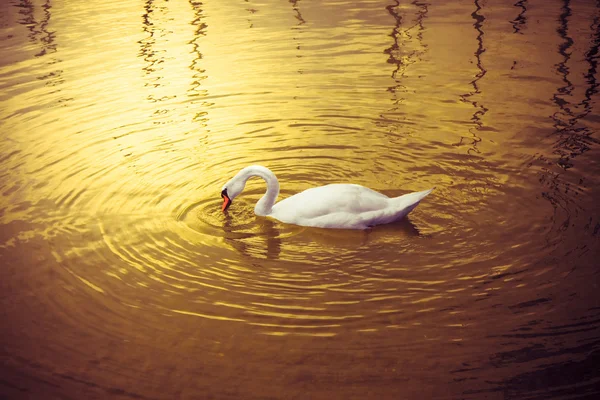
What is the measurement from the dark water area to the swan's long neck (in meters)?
0.14

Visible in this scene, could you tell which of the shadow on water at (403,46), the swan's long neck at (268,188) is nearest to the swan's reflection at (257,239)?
the swan's long neck at (268,188)

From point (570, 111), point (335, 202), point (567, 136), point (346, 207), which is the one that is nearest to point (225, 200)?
point (335, 202)

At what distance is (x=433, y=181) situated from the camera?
9016 mm

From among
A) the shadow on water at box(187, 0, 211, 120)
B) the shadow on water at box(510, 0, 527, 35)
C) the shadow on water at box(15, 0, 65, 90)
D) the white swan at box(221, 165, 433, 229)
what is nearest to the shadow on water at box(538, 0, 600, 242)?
the shadow on water at box(510, 0, 527, 35)

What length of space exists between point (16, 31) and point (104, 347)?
15.3 meters

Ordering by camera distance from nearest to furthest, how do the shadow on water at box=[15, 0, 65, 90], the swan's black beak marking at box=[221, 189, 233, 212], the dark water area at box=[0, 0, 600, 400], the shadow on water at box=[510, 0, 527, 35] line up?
the dark water area at box=[0, 0, 600, 400] < the swan's black beak marking at box=[221, 189, 233, 212] < the shadow on water at box=[15, 0, 65, 90] < the shadow on water at box=[510, 0, 527, 35]

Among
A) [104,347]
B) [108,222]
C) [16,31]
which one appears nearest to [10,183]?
[108,222]

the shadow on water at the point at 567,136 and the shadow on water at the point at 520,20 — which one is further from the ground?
the shadow on water at the point at 520,20

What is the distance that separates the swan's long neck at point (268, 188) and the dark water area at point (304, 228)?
0.14 meters

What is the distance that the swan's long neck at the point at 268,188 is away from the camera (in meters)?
8.40

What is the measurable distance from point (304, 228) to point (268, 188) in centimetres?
68

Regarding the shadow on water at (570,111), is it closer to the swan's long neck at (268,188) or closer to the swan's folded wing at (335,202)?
the swan's folded wing at (335,202)

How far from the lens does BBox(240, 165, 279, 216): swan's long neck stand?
8398 mm

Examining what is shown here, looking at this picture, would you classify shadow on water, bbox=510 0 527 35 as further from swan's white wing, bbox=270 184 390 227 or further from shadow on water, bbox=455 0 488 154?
swan's white wing, bbox=270 184 390 227
